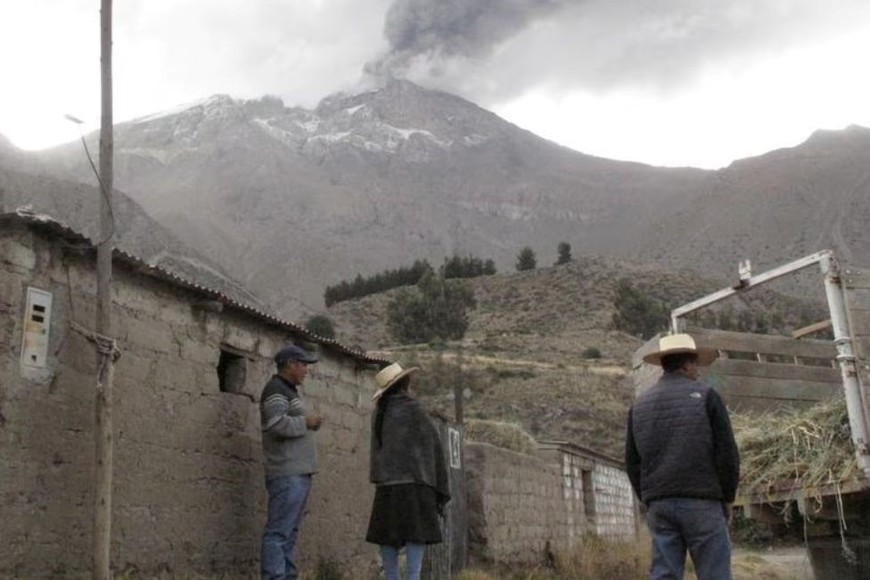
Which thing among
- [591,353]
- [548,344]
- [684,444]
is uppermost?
[548,344]

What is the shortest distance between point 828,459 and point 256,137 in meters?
134

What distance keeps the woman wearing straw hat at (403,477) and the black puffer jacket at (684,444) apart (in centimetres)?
145

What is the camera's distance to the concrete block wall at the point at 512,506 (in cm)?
972

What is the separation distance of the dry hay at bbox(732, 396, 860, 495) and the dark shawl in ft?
7.79

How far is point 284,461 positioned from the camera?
596 cm

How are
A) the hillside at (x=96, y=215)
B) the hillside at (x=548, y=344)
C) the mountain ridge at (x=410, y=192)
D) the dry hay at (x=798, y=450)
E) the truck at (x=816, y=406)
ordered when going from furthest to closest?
the mountain ridge at (x=410, y=192) < the hillside at (x=96, y=215) < the hillside at (x=548, y=344) < the dry hay at (x=798, y=450) < the truck at (x=816, y=406)

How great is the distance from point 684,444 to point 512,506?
20.9 ft

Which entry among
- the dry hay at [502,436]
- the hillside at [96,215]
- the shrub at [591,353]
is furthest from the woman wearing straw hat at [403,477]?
the hillside at [96,215]

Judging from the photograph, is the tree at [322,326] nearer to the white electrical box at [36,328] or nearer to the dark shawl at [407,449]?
the dark shawl at [407,449]

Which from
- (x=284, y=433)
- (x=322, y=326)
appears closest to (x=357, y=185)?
(x=322, y=326)

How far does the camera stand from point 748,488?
21.4 ft

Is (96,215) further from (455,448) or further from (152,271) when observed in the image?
(152,271)

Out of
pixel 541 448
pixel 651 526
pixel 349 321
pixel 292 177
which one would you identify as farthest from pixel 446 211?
pixel 651 526

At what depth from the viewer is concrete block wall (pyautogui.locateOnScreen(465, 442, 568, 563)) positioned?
9.72 m
